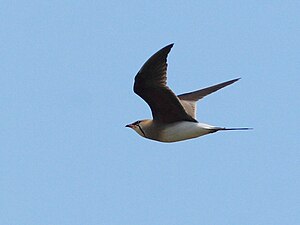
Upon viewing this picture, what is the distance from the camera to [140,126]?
42.5 feet

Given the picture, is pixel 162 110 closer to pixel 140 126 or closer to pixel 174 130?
pixel 174 130

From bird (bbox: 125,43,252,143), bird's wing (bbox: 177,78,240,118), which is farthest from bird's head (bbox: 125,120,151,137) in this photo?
bird's wing (bbox: 177,78,240,118)

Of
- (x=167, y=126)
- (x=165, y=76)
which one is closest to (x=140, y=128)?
(x=167, y=126)

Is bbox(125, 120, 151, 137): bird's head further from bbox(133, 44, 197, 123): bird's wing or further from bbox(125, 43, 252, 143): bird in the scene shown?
bbox(133, 44, 197, 123): bird's wing

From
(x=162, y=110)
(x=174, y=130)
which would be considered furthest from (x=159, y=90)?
(x=174, y=130)

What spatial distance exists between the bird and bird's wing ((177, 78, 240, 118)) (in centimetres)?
34

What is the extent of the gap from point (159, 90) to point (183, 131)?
2.59 feet

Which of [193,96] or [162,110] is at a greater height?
[193,96]

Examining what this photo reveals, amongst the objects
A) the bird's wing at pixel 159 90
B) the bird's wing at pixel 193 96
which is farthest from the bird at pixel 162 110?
the bird's wing at pixel 193 96

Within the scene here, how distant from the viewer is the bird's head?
508 inches

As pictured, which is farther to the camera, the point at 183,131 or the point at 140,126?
the point at 140,126

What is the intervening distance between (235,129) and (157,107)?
3.65ft

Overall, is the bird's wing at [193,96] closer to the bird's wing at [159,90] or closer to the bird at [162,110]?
the bird at [162,110]

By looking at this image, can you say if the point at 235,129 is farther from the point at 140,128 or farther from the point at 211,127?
the point at 140,128
